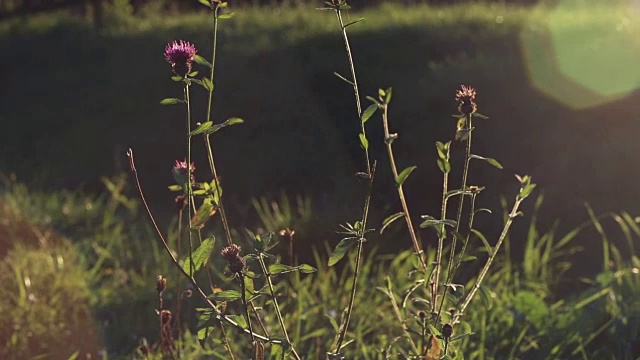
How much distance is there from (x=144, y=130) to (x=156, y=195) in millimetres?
745

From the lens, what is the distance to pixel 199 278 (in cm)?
358

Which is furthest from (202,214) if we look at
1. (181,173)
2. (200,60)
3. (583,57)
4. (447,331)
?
(583,57)

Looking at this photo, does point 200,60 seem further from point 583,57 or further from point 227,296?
point 583,57

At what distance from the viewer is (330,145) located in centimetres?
481

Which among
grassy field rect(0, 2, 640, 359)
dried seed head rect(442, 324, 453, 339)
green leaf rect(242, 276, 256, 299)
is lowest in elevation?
grassy field rect(0, 2, 640, 359)

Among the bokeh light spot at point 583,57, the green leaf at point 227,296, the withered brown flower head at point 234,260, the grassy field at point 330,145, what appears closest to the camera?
the withered brown flower head at point 234,260

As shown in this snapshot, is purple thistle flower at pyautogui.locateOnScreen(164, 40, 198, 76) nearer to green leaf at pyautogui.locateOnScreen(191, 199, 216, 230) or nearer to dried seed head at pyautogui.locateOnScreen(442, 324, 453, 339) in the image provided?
green leaf at pyautogui.locateOnScreen(191, 199, 216, 230)

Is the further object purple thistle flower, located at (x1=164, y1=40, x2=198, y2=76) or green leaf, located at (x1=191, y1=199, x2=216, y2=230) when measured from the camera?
green leaf, located at (x1=191, y1=199, x2=216, y2=230)

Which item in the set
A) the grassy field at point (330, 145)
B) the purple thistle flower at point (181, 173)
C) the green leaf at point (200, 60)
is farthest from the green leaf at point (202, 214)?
the grassy field at point (330, 145)

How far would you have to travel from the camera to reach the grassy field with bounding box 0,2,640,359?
3.16m

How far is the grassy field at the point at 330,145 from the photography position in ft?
10.4

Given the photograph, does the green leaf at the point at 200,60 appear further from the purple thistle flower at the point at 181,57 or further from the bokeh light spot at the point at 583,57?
the bokeh light spot at the point at 583,57

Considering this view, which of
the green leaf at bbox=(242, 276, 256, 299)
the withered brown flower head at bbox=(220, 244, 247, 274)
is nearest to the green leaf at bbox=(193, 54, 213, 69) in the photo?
the withered brown flower head at bbox=(220, 244, 247, 274)

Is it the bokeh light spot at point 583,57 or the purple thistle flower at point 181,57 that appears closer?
the purple thistle flower at point 181,57
